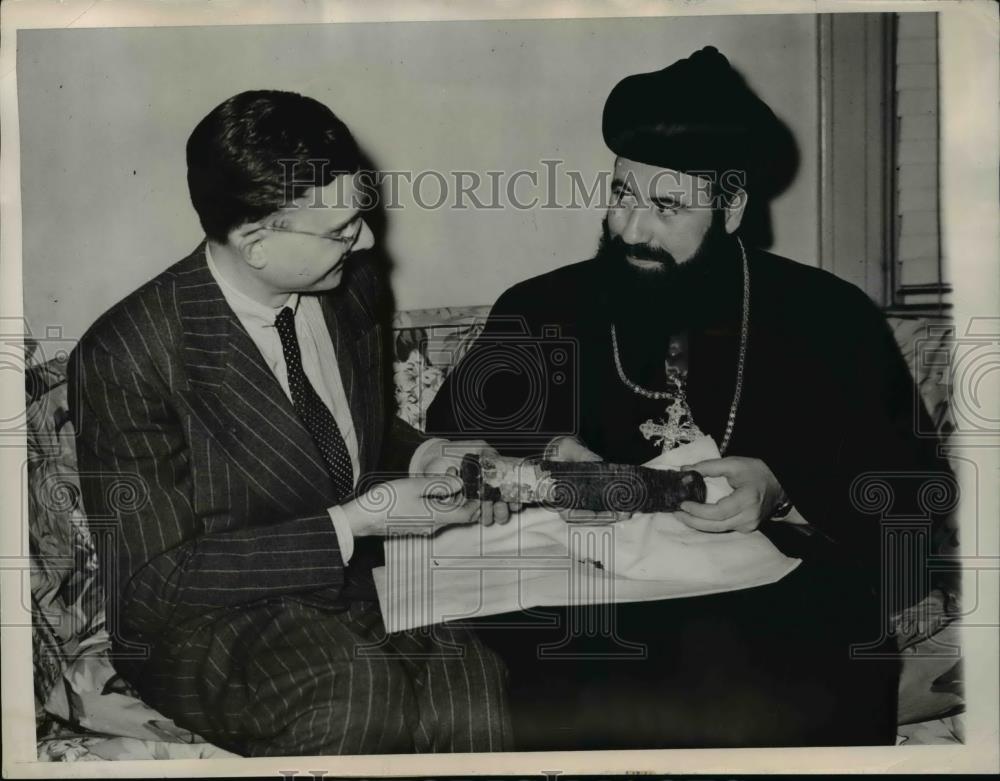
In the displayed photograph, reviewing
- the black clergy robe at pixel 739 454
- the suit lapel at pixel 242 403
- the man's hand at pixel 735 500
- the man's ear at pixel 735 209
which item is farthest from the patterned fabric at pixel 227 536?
the man's ear at pixel 735 209

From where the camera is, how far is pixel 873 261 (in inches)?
81.4

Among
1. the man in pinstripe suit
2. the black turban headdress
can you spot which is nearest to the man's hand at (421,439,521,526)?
the man in pinstripe suit

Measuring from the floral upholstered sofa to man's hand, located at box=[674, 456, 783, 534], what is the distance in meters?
0.40

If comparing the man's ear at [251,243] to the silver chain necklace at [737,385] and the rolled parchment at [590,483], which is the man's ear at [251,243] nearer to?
the rolled parchment at [590,483]

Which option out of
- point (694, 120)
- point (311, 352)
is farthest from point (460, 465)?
point (694, 120)

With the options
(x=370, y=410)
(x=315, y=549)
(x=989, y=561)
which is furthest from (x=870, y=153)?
(x=315, y=549)

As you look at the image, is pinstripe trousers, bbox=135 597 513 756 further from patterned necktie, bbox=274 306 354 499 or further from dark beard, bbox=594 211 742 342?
dark beard, bbox=594 211 742 342

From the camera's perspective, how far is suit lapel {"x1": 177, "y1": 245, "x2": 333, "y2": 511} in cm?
193

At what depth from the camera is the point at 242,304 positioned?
1.96 meters

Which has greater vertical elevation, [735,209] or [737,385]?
[735,209]

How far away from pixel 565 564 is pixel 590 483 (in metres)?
0.18

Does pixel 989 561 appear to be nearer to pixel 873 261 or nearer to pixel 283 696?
pixel 873 261

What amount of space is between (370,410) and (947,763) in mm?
1438

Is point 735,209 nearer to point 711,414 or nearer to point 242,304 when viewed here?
point 711,414
